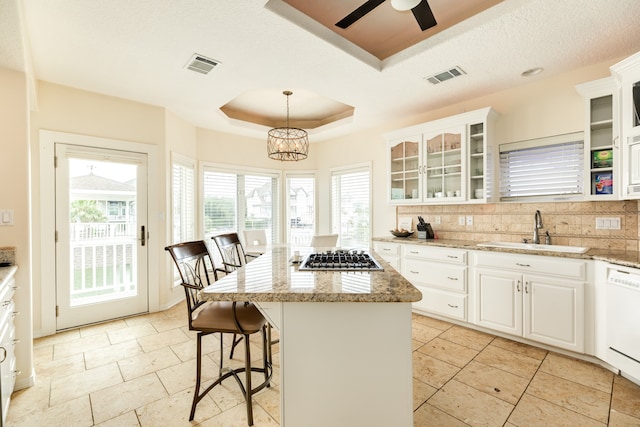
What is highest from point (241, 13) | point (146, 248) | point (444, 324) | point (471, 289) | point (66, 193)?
point (241, 13)

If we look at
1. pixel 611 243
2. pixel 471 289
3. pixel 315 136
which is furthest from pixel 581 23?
pixel 315 136

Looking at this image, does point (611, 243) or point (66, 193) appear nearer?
point (611, 243)

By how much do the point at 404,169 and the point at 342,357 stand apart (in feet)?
10.5

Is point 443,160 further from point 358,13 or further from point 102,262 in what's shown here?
point 102,262

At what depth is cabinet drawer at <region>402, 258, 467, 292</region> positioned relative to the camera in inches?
123

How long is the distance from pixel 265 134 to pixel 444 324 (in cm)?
397

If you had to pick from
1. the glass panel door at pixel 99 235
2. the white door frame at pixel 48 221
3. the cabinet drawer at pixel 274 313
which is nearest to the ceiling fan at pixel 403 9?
the cabinet drawer at pixel 274 313

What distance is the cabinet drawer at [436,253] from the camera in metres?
3.13

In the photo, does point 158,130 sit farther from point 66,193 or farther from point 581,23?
point 581,23

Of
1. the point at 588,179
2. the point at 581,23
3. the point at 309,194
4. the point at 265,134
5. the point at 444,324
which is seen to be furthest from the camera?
the point at 309,194

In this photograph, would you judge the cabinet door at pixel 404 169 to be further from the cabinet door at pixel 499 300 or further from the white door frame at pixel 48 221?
the white door frame at pixel 48 221

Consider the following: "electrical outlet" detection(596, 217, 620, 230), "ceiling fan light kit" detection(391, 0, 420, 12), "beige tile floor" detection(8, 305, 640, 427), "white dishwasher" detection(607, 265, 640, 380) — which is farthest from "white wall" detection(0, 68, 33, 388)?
"electrical outlet" detection(596, 217, 620, 230)

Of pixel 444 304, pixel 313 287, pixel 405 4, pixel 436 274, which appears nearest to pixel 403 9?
pixel 405 4

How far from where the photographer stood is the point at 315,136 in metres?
5.16
